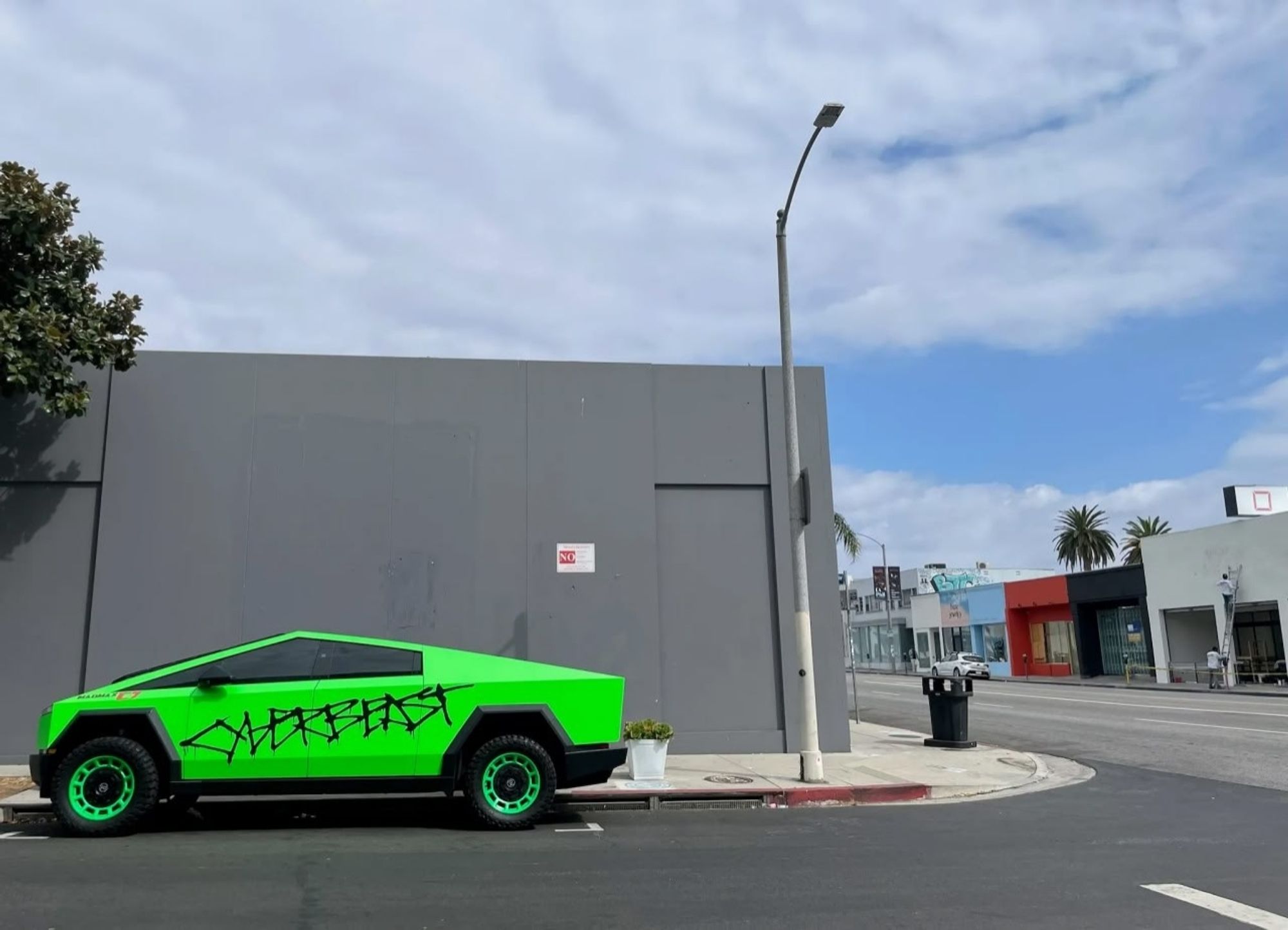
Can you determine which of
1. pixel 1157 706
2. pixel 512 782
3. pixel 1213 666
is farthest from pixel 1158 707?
pixel 512 782

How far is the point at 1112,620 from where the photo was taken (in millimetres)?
45625

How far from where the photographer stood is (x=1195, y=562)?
3759cm

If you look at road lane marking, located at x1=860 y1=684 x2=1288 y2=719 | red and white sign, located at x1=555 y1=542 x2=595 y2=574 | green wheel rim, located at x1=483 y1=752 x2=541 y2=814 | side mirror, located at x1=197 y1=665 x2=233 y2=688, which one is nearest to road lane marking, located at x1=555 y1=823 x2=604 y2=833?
green wheel rim, located at x1=483 y1=752 x2=541 y2=814

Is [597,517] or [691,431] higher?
[691,431]

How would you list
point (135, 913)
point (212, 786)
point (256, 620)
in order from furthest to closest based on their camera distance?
point (256, 620) < point (212, 786) < point (135, 913)

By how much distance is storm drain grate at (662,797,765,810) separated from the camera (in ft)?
33.5

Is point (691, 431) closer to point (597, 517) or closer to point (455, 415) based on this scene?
point (597, 517)

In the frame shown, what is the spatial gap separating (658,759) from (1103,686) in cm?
3268

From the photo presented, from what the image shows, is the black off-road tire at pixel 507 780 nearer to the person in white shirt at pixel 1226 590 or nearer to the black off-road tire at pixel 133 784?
the black off-road tire at pixel 133 784

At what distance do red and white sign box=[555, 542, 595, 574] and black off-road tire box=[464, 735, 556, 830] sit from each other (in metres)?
5.26

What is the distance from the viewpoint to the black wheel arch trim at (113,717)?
8000mm

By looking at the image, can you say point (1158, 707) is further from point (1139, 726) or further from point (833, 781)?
point (833, 781)

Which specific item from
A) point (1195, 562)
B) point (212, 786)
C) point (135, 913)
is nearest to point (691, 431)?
point (212, 786)

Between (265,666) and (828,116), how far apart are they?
825 centimetres
